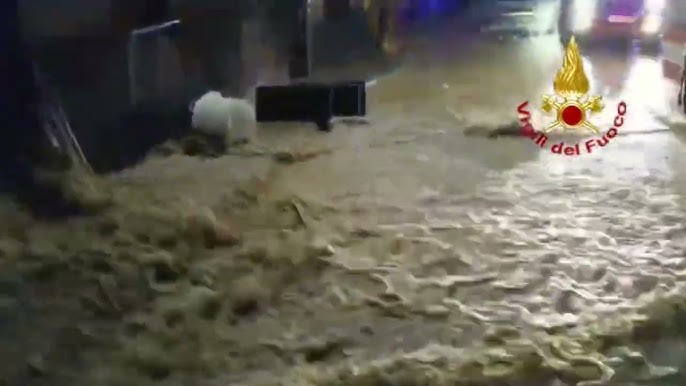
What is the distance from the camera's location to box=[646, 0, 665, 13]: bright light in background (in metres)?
0.75

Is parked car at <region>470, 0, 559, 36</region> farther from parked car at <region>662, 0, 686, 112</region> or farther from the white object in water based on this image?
the white object in water

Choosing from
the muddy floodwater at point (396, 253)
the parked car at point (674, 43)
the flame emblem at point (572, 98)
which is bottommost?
the muddy floodwater at point (396, 253)

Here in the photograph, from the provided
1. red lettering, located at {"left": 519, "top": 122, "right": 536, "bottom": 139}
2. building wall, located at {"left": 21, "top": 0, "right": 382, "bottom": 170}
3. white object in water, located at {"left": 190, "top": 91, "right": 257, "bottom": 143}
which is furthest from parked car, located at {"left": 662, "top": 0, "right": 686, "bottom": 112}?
white object in water, located at {"left": 190, "top": 91, "right": 257, "bottom": 143}

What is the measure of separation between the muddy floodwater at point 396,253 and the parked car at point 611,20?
2cm

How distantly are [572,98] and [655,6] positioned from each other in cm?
11

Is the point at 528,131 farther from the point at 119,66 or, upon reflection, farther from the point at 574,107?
the point at 119,66

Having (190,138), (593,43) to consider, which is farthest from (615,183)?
(190,138)

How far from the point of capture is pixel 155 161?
0.76 meters

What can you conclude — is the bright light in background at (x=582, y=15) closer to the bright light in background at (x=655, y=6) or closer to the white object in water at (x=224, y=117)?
the bright light in background at (x=655, y=6)

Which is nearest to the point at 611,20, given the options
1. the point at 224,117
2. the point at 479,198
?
the point at 479,198

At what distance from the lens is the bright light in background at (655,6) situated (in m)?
0.75

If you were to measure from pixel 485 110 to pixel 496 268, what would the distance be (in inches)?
7.8

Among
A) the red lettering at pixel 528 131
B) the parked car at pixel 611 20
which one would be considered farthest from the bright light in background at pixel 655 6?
the red lettering at pixel 528 131

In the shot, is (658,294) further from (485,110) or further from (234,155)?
(234,155)
